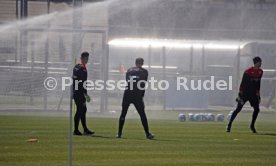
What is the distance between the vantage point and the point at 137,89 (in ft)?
64.6

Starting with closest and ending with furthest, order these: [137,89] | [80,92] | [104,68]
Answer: [137,89]
[80,92]
[104,68]

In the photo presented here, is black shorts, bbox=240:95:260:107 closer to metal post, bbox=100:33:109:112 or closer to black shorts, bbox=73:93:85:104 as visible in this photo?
black shorts, bbox=73:93:85:104

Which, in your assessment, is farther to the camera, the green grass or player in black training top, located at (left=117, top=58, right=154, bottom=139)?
player in black training top, located at (left=117, top=58, right=154, bottom=139)

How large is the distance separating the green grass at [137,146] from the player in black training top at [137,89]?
387 mm

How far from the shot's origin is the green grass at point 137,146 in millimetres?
14773

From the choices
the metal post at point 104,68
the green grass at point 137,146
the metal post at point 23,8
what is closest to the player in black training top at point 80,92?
the green grass at point 137,146

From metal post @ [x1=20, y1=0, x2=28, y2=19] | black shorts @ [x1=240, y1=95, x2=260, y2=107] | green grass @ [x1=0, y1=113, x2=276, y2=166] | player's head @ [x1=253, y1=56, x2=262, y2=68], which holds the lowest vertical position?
green grass @ [x1=0, y1=113, x2=276, y2=166]

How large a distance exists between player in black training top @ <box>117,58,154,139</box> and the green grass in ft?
1.27

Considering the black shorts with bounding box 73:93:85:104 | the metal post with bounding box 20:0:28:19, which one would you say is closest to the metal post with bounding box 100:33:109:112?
the metal post with bounding box 20:0:28:19

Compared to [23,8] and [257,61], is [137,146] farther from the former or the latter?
[23,8]

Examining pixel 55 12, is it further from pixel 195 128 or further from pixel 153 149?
pixel 153 149

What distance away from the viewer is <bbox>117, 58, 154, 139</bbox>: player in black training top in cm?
1952

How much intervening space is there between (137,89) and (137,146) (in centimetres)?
258

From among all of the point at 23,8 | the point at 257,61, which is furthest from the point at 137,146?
the point at 23,8
